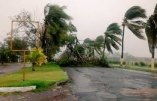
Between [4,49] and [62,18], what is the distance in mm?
12857

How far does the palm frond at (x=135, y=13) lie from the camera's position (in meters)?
35.2

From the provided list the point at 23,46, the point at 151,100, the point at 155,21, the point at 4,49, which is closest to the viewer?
the point at 151,100

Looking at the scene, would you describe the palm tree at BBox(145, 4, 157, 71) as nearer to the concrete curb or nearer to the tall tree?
the tall tree

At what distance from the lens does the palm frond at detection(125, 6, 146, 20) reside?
1387 inches

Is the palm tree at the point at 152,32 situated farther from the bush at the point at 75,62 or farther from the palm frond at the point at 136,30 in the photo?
the bush at the point at 75,62

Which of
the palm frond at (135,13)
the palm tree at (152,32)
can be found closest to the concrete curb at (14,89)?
the palm tree at (152,32)

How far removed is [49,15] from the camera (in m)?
32.0

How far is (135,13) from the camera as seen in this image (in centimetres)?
3631

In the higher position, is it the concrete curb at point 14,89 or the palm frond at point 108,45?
the palm frond at point 108,45

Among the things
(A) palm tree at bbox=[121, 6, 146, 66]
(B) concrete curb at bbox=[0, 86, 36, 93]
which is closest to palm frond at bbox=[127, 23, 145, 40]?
(A) palm tree at bbox=[121, 6, 146, 66]

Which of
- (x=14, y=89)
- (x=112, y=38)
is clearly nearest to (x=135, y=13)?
(x=112, y=38)

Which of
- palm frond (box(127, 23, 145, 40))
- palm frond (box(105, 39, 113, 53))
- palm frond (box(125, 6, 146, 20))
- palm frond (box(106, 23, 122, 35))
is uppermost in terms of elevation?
palm frond (box(125, 6, 146, 20))

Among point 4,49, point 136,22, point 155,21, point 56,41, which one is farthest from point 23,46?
point 155,21

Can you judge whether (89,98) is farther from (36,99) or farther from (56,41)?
(56,41)
